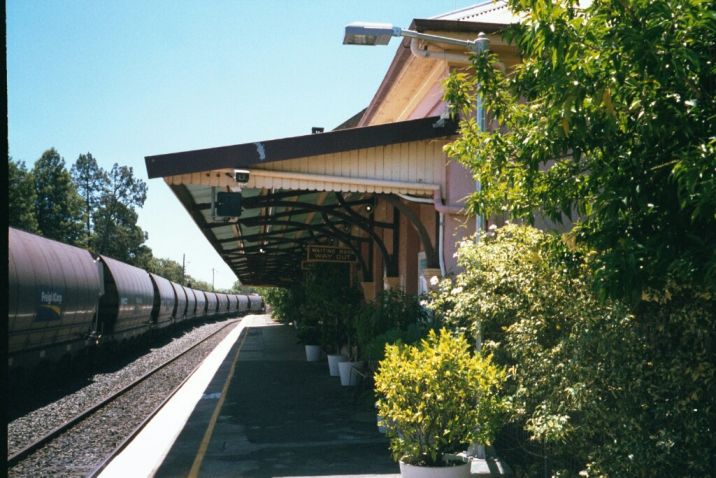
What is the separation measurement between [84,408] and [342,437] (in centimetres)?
624

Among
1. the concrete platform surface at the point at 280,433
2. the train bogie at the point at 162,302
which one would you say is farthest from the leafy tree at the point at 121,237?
the concrete platform surface at the point at 280,433

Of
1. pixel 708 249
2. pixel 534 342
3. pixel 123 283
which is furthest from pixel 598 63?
pixel 123 283

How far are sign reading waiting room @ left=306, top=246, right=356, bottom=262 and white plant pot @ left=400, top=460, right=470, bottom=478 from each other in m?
14.5

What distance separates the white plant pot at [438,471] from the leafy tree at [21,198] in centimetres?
7347

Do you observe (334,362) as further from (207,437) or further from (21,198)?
(21,198)

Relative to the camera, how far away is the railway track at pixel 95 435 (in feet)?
29.5

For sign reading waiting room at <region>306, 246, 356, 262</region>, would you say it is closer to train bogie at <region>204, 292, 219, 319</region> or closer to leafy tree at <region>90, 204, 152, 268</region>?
train bogie at <region>204, 292, 219, 319</region>

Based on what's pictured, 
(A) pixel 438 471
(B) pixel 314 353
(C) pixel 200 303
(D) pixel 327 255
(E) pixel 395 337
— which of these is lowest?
(B) pixel 314 353

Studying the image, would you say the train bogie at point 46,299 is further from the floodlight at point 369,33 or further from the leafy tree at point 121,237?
the leafy tree at point 121,237

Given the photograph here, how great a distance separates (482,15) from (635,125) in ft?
32.0

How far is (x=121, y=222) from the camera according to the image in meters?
105

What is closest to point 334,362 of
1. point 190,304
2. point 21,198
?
point 190,304

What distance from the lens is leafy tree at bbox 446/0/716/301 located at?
344 cm

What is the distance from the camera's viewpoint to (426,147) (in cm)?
1251
